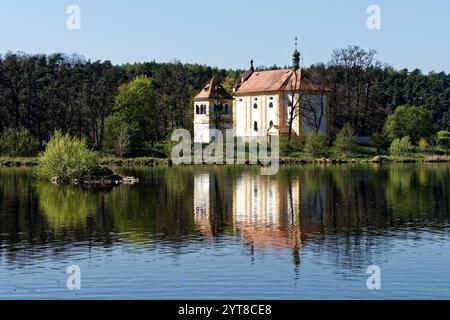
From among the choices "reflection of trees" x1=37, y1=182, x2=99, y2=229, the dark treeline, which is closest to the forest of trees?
the dark treeline

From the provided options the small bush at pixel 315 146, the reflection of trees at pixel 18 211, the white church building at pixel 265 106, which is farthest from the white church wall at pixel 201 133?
the reflection of trees at pixel 18 211

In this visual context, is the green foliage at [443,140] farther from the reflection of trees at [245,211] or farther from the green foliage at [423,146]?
the reflection of trees at [245,211]

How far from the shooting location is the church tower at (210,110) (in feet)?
354

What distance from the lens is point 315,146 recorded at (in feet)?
311

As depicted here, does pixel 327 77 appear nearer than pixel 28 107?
No

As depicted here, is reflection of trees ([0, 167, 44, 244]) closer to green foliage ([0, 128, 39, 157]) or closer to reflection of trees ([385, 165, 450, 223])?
reflection of trees ([385, 165, 450, 223])

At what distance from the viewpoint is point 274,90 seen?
105 m

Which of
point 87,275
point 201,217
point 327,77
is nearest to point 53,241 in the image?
point 87,275

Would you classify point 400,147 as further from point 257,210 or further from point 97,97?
point 257,210

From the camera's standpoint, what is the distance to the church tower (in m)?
108

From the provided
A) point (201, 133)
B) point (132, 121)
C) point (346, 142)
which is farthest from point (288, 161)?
point (132, 121)

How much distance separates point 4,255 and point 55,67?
104040mm

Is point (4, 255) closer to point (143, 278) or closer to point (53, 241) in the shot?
point (53, 241)

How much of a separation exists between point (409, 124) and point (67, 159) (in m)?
55.8
